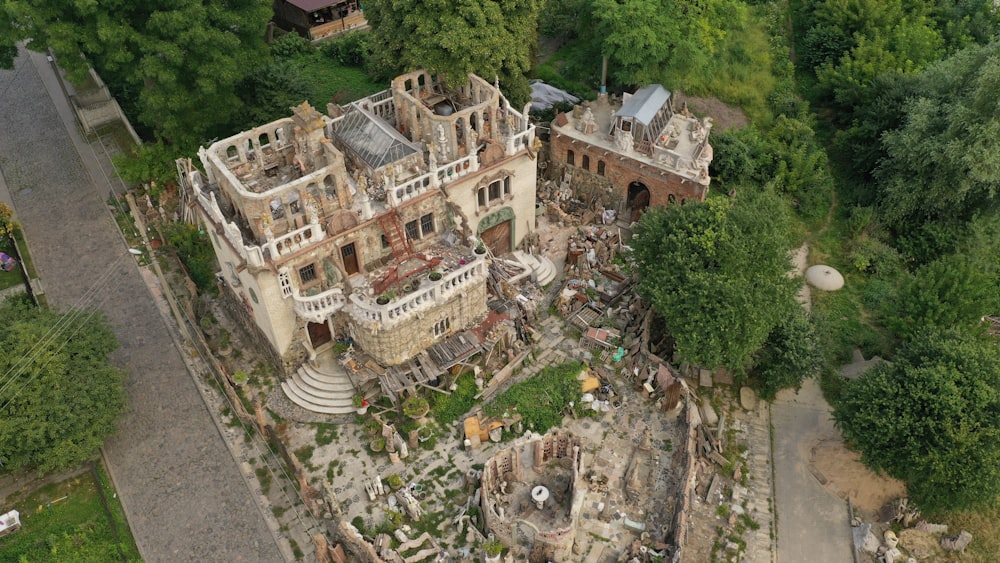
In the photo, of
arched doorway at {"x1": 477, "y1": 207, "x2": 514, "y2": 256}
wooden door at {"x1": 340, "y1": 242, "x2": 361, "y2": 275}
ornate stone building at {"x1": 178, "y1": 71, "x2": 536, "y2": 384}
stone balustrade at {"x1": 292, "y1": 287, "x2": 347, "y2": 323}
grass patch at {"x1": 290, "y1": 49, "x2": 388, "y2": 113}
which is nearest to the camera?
ornate stone building at {"x1": 178, "y1": 71, "x2": 536, "y2": 384}

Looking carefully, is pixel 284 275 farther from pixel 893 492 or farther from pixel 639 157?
pixel 893 492

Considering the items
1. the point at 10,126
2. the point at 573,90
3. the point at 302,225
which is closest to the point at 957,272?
the point at 573,90

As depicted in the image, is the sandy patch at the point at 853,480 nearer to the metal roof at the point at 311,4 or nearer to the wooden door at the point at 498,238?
the wooden door at the point at 498,238

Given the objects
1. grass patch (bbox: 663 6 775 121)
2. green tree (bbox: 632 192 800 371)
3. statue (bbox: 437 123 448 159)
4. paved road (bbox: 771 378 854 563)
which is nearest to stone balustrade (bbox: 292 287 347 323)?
statue (bbox: 437 123 448 159)

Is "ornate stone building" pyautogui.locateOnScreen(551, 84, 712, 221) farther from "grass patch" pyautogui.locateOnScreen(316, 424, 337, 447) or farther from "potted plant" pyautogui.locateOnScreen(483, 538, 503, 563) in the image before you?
"potted plant" pyautogui.locateOnScreen(483, 538, 503, 563)

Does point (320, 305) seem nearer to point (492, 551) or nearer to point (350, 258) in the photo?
point (350, 258)

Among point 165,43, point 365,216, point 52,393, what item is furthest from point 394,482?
point 165,43

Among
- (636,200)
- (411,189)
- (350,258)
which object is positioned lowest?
(636,200)
